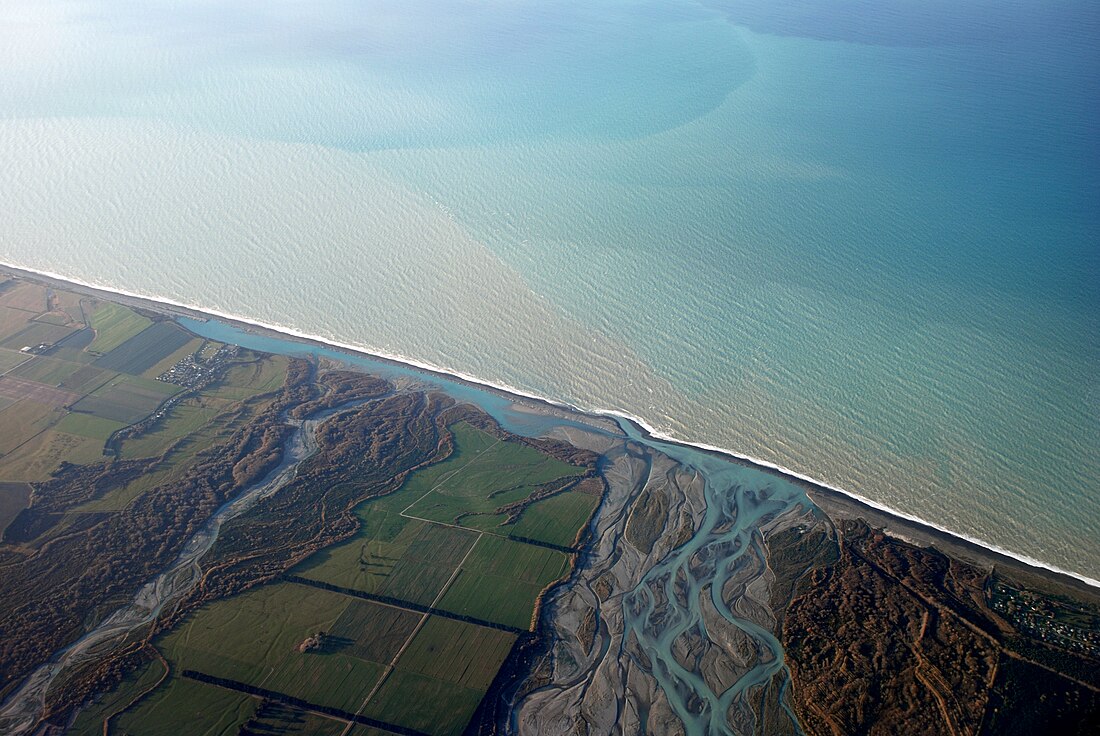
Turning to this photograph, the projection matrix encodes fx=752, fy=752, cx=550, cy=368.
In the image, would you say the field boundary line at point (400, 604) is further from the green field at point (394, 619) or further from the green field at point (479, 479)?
the green field at point (479, 479)

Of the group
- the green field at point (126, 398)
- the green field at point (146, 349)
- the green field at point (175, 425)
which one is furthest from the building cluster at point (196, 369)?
the green field at point (175, 425)

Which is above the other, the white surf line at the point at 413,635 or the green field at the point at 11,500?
the green field at the point at 11,500

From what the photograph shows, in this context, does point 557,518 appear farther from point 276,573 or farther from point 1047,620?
point 1047,620

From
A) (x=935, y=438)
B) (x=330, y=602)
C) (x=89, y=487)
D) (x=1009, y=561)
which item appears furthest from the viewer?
(x=935, y=438)

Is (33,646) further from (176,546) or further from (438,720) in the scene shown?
(438,720)

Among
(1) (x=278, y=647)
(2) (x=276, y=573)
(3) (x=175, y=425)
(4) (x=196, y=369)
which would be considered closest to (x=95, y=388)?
(4) (x=196, y=369)

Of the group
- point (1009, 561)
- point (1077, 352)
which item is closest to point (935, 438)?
point (1009, 561)
